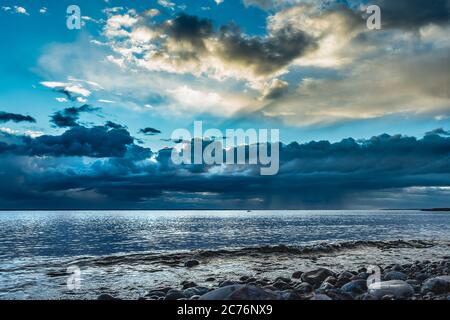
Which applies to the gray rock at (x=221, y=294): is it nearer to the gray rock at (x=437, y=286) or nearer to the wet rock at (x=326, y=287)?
the wet rock at (x=326, y=287)

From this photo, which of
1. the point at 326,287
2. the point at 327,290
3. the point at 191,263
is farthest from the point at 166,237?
the point at 327,290

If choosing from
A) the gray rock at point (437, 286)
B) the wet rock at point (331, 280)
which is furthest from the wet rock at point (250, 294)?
the gray rock at point (437, 286)

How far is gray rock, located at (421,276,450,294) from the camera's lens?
48.0ft

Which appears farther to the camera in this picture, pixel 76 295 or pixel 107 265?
pixel 107 265

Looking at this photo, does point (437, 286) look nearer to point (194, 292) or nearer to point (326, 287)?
point (326, 287)

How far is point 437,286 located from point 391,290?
110 inches

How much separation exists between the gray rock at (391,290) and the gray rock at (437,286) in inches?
46.5

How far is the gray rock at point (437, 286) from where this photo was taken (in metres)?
14.6

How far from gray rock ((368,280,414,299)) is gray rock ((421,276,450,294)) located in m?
1.18

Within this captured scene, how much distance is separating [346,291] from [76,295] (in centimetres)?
1312
